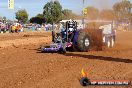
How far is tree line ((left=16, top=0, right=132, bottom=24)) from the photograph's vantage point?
93.1 ft

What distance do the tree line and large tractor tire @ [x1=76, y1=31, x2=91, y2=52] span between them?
689cm

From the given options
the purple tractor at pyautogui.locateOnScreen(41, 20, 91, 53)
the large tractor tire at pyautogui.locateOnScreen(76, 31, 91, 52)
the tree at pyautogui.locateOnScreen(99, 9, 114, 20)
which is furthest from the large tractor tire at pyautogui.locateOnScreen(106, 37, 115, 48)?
the tree at pyautogui.locateOnScreen(99, 9, 114, 20)

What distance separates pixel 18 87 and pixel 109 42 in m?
14.0

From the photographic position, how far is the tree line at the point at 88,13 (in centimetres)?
2839

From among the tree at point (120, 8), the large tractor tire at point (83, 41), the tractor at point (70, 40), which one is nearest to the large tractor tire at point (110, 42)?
the large tractor tire at point (83, 41)

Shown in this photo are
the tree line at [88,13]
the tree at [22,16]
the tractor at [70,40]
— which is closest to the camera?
the tractor at [70,40]

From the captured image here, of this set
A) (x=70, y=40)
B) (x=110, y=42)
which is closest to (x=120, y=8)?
(x=110, y=42)

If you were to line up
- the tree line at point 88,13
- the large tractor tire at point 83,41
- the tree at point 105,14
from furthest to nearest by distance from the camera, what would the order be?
the tree line at point 88,13
the tree at point 105,14
the large tractor tire at point 83,41

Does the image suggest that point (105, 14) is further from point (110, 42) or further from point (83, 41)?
point (83, 41)

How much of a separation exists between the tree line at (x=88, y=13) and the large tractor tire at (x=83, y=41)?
6893mm

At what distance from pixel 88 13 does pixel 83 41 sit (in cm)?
1245

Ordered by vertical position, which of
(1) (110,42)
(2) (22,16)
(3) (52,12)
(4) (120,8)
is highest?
(4) (120,8)

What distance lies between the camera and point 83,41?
63.0 feet

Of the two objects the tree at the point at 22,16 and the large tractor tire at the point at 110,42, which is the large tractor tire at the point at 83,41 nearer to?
the large tractor tire at the point at 110,42
